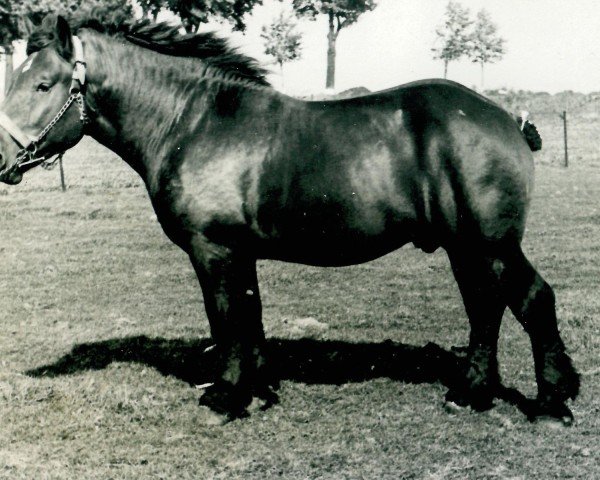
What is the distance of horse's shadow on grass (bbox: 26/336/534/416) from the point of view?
18.9ft

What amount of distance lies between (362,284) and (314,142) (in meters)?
4.42

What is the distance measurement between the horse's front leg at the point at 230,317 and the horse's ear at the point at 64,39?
5.02ft

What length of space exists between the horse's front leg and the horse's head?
122 centimetres

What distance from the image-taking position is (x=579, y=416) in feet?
15.7

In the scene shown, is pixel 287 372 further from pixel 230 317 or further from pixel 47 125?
pixel 47 125

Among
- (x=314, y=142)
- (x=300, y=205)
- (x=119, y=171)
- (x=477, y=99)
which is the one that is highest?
(x=477, y=99)

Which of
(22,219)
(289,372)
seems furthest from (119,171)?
(289,372)

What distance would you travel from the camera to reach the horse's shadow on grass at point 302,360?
577cm

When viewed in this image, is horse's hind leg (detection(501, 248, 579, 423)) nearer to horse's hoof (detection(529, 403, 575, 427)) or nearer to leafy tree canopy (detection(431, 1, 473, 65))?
horse's hoof (detection(529, 403, 575, 427))

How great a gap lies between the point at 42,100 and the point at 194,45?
3.80 feet

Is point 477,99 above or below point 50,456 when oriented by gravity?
above

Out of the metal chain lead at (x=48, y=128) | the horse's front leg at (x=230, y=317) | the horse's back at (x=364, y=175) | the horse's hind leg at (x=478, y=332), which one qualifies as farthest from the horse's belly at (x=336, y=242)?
the metal chain lead at (x=48, y=128)

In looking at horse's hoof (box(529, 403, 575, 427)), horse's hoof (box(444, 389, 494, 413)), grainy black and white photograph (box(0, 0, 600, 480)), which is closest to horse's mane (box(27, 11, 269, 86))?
grainy black and white photograph (box(0, 0, 600, 480))

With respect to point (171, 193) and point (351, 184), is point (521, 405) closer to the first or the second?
point (351, 184)
